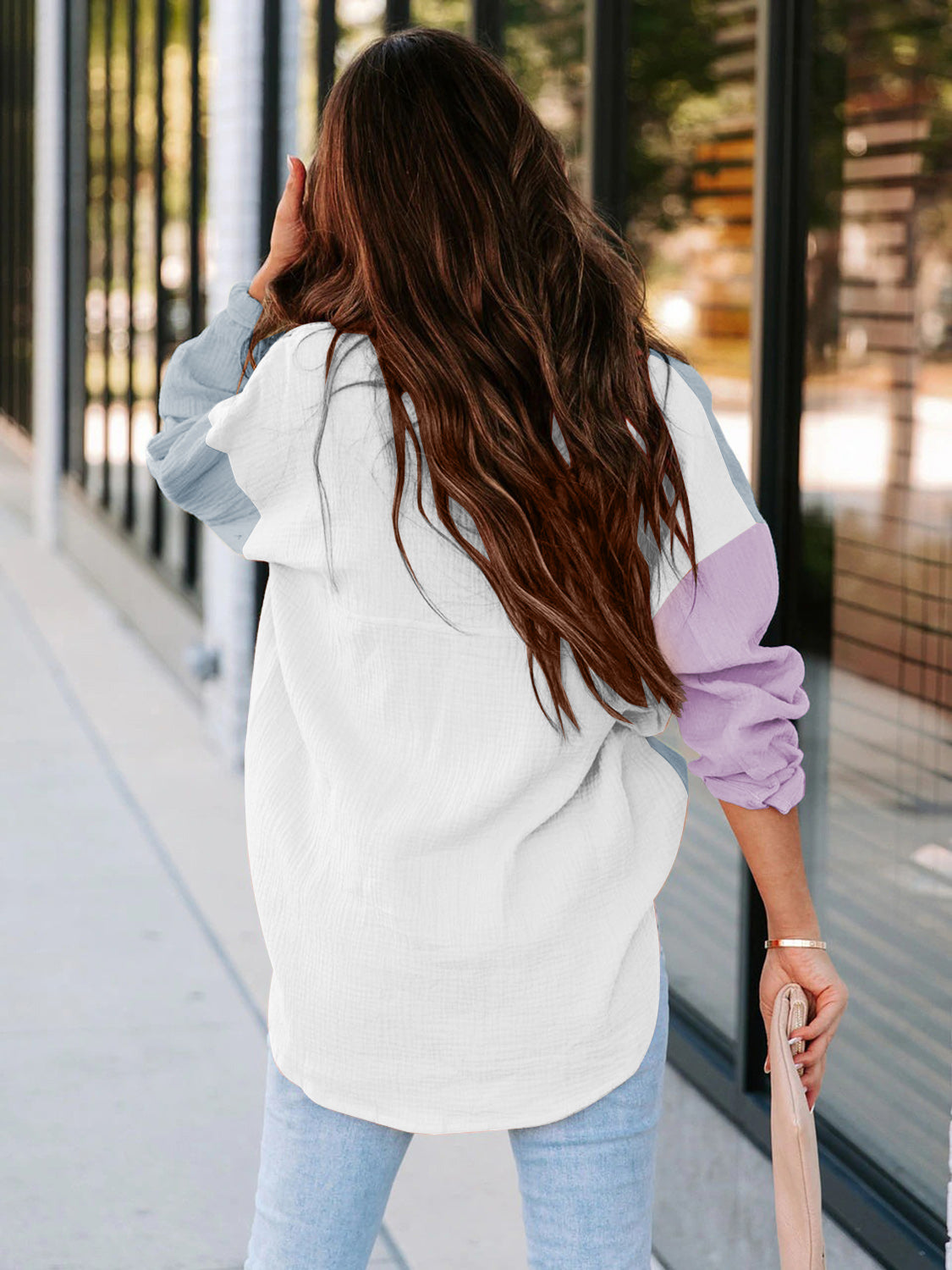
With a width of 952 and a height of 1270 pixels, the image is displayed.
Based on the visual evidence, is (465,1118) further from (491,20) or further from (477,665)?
(491,20)

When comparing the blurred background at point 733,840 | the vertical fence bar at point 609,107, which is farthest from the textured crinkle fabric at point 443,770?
the vertical fence bar at point 609,107

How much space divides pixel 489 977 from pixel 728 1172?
72.5 inches

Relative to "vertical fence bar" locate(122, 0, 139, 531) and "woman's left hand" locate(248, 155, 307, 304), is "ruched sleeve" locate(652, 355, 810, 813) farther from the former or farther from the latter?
"vertical fence bar" locate(122, 0, 139, 531)

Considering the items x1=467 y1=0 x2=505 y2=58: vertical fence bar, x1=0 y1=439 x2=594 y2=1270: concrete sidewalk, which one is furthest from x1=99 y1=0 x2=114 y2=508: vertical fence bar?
x1=467 y1=0 x2=505 y2=58: vertical fence bar

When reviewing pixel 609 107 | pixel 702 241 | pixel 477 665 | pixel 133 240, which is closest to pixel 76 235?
pixel 133 240

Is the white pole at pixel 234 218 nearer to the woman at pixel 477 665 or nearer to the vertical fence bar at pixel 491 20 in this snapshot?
the vertical fence bar at pixel 491 20

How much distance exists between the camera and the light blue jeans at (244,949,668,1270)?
171 centimetres

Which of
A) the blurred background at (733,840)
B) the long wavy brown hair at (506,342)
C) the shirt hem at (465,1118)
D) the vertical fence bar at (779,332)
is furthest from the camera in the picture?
the vertical fence bar at (779,332)

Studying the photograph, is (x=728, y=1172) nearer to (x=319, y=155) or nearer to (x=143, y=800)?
(x=319, y=155)

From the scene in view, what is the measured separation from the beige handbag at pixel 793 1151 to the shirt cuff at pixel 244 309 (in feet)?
3.01

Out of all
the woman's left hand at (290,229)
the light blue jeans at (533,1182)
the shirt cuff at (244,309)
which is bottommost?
the light blue jeans at (533,1182)

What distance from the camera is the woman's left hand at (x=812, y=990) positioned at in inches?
69.1

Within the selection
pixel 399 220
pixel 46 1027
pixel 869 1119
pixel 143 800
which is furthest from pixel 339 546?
pixel 143 800

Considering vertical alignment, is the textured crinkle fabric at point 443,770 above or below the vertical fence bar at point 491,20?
below
